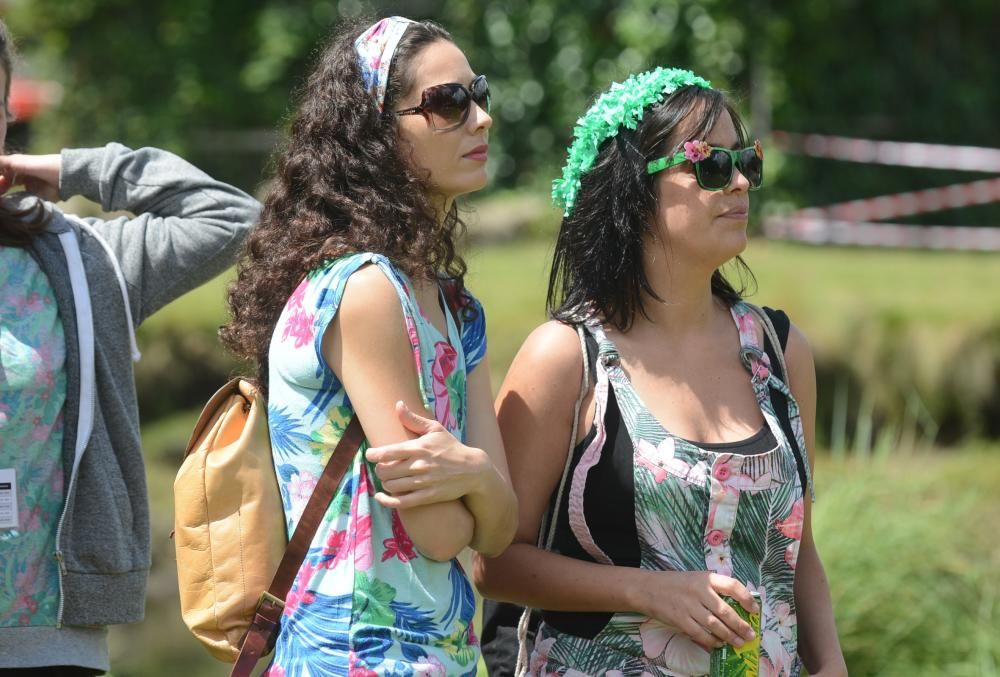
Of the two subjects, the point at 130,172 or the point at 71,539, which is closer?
the point at 71,539

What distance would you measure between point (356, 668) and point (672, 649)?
648 millimetres

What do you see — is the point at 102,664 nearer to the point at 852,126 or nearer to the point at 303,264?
the point at 303,264

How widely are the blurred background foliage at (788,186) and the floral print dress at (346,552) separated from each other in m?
0.67

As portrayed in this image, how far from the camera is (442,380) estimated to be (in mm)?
2279

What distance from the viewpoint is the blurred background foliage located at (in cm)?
503

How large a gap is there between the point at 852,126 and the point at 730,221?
1083 cm

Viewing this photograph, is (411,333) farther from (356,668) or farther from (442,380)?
(356,668)

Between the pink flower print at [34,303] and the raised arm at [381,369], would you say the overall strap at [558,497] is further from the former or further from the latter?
the pink flower print at [34,303]

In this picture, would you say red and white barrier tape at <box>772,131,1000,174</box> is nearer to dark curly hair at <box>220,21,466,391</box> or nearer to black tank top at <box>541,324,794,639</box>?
black tank top at <box>541,324,794,639</box>

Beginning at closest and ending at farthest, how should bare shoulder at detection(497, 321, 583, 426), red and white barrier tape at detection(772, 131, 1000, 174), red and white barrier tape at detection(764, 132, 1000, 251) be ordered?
1. bare shoulder at detection(497, 321, 583, 426)
2. red and white barrier tape at detection(764, 132, 1000, 251)
3. red and white barrier tape at detection(772, 131, 1000, 174)

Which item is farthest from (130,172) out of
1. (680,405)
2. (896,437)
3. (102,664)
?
(896,437)

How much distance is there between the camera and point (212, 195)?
9.14 feet

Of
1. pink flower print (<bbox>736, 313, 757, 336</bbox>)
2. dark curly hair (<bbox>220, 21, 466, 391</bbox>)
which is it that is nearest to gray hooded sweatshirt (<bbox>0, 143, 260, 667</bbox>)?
dark curly hair (<bbox>220, 21, 466, 391</bbox>)

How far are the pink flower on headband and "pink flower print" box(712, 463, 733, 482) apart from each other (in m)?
0.57
